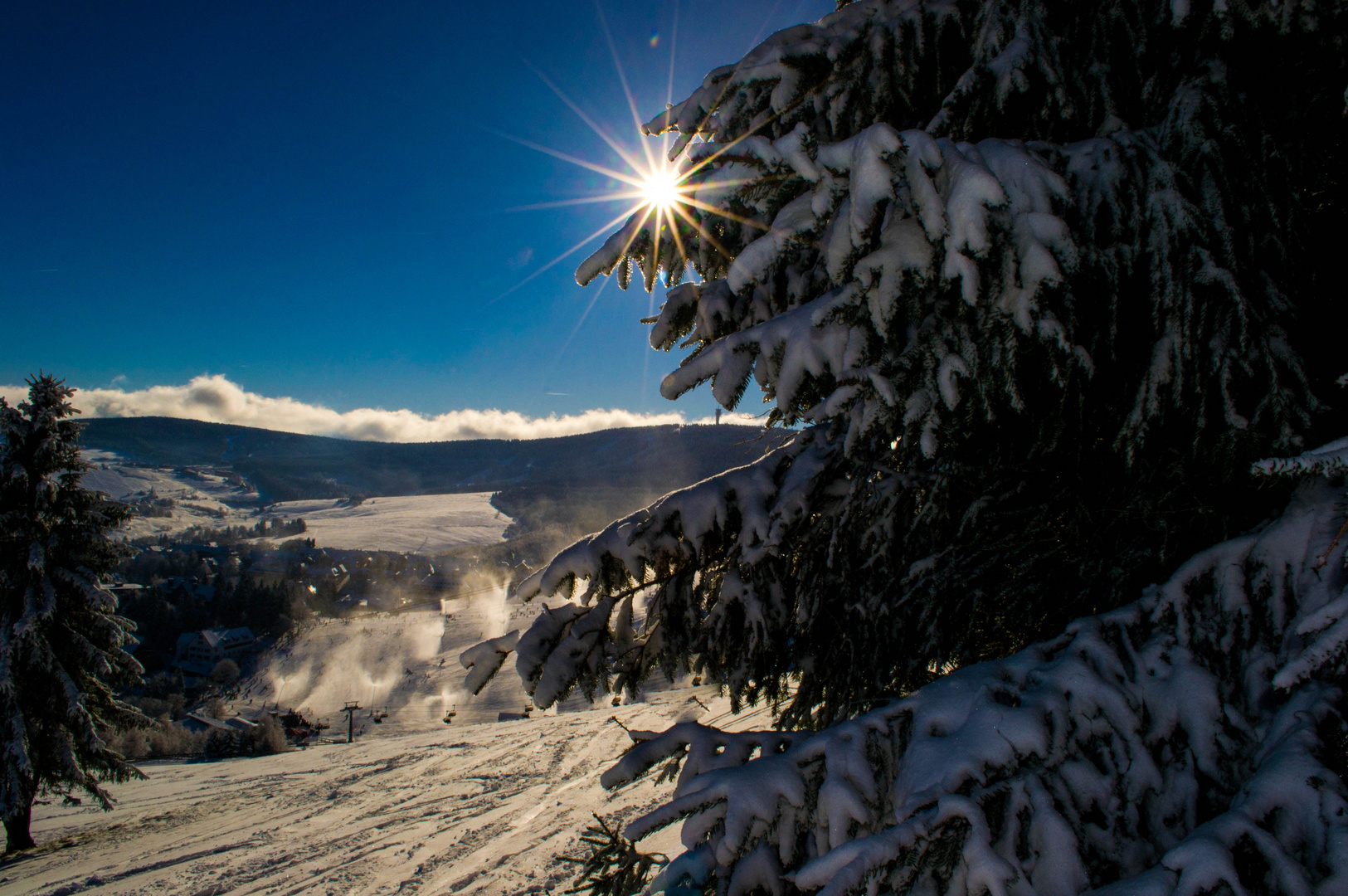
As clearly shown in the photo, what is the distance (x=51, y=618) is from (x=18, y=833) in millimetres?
5066

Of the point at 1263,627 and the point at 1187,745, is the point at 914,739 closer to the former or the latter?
the point at 1187,745

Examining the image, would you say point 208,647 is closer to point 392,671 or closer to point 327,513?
point 392,671

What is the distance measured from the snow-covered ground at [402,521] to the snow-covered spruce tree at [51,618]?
95578mm

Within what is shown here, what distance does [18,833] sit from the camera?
13.4 m

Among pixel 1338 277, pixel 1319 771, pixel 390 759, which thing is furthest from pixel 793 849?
pixel 390 759

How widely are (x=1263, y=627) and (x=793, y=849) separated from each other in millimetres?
1585

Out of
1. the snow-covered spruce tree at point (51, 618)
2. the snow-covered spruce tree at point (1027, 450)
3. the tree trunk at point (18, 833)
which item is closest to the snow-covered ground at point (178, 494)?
the tree trunk at point (18, 833)

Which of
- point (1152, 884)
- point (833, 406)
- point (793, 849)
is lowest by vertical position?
point (793, 849)

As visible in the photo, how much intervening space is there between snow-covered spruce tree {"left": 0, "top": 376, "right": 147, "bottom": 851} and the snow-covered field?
190cm

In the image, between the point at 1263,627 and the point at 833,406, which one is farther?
the point at 833,406

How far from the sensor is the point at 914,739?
1.59m

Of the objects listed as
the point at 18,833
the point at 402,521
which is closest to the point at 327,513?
the point at 402,521

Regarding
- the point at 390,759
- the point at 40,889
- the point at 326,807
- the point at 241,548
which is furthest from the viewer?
the point at 241,548

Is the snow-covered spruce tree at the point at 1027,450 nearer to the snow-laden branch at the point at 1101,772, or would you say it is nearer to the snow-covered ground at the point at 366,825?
the snow-laden branch at the point at 1101,772
